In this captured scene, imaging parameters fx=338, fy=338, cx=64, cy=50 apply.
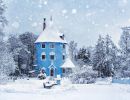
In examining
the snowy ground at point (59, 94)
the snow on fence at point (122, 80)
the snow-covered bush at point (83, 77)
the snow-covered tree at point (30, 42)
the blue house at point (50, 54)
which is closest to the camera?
the snowy ground at point (59, 94)

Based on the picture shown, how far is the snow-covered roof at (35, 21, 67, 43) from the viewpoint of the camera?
2815 inches

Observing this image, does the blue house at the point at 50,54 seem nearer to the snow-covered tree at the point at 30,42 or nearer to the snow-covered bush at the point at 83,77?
the snow-covered tree at the point at 30,42

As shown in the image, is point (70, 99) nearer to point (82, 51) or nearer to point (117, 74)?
point (117, 74)

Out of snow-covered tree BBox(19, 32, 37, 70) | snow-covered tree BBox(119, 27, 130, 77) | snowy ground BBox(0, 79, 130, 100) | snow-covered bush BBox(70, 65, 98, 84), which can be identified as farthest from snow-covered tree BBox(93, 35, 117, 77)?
snowy ground BBox(0, 79, 130, 100)

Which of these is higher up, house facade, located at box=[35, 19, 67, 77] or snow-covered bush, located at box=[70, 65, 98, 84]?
house facade, located at box=[35, 19, 67, 77]

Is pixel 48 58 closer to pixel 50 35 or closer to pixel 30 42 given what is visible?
pixel 50 35

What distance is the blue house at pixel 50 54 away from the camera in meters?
70.9

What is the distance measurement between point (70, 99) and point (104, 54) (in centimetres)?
4188

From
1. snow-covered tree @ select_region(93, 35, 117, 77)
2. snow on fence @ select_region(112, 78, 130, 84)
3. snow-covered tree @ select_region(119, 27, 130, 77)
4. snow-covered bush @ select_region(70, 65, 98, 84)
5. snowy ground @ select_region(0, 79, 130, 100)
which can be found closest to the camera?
snowy ground @ select_region(0, 79, 130, 100)

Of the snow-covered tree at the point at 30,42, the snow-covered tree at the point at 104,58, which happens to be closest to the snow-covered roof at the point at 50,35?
the snow-covered tree at the point at 30,42

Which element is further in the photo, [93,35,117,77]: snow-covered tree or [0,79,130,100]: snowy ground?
[93,35,117,77]: snow-covered tree

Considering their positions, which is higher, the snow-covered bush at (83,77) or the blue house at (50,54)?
the blue house at (50,54)

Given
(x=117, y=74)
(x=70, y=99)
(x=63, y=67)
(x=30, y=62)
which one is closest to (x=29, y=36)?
(x=30, y=62)

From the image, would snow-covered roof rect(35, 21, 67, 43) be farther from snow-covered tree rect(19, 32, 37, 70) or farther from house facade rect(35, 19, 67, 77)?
snow-covered tree rect(19, 32, 37, 70)
